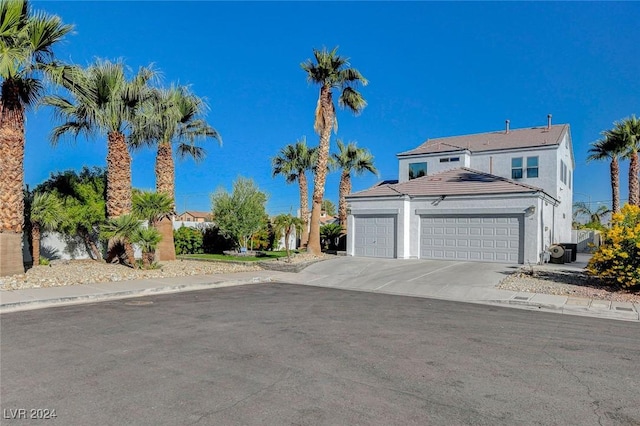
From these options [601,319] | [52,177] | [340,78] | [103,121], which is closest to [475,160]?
[340,78]

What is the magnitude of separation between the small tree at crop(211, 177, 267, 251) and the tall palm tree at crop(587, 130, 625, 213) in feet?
72.9

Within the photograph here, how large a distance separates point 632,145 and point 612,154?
161cm

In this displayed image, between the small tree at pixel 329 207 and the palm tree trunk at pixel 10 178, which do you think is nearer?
the palm tree trunk at pixel 10 178

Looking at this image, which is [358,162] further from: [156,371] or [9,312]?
[156,371]

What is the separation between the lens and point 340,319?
9.06 m

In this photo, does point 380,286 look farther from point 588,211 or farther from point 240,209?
point 588,211

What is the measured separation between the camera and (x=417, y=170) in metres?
29.9

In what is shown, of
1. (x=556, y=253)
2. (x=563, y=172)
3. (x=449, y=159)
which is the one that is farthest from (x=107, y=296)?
(x=563, y=172)

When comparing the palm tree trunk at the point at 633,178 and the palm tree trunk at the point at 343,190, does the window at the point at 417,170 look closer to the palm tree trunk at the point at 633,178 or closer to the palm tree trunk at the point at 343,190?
the palm tree trunk at the point at 343,190

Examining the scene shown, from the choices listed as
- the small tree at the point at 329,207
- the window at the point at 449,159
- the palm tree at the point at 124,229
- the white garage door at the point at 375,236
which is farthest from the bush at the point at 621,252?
the small tree at the point at 329,207

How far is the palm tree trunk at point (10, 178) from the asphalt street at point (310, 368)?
481cm

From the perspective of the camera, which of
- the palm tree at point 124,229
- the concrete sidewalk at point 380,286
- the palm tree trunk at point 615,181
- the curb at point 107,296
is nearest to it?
the curb at point 107,296

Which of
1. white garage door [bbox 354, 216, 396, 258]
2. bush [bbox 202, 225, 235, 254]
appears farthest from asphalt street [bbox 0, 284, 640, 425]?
bush [bbox 202, 225, 235, 254]

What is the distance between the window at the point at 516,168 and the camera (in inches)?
1078
